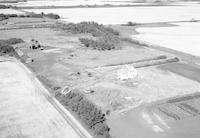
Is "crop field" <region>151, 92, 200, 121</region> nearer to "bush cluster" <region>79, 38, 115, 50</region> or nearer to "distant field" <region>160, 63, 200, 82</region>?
"distant field" <region>160, 63, 200, 82</region>

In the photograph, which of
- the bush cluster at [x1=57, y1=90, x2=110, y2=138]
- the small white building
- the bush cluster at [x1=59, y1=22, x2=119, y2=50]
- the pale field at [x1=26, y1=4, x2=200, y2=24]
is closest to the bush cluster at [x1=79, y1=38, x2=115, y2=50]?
the bush cluster at [x1=59, y1=22, x2=119, y2=50]

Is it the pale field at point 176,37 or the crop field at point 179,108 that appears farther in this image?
the pale field at point 176,37

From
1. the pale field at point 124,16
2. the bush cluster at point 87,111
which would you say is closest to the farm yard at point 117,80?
the bush cluster at point 87,111

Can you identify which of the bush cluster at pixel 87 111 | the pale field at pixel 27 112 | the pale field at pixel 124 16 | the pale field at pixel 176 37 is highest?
the bush cluster at pixel 87 111

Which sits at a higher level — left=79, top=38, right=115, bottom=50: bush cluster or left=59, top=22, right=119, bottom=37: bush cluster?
left=79, top=38, right=115, bottom=50: bush cluster

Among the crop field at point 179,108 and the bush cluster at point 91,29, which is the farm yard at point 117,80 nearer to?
the crop field at point 179,108

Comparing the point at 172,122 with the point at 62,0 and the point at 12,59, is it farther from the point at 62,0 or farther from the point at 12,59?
the point at 62,0
